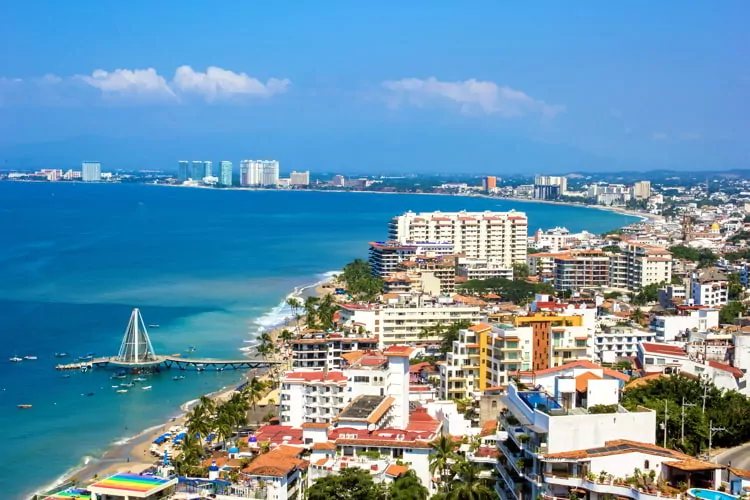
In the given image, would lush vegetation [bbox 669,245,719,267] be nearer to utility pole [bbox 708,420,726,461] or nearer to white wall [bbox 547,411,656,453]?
utility pole [bbox 708,420,726,461]

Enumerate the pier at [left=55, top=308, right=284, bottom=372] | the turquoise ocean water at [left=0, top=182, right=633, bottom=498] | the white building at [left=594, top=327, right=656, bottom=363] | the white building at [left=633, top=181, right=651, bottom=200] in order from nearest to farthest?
the turquoise ocean water at [left=0, top=182, right=633, bottom=498] → the white building at [left=594, top=327, right=656, bottom=363] → the pier at [left=55, top=308, right=284, bottom=372] → the white building at [left=633, top=181, right=651, bottom=200]

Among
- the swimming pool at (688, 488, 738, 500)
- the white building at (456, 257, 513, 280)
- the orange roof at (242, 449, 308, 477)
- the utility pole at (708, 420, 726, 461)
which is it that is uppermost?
the swimming pool at (688, 488, 738, 500)

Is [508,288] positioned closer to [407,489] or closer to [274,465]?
[407,489]

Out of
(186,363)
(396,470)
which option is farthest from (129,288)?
(396,470)

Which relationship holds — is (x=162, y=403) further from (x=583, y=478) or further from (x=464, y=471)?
(x=583, y=478)

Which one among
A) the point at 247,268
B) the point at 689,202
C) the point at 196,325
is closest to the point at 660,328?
the point at 196,325

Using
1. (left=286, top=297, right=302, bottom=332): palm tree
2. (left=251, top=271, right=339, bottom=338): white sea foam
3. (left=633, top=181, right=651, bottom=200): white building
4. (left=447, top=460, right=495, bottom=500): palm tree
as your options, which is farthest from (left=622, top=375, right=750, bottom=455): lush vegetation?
(left=633, top=181, right=651, bottom=200): white building

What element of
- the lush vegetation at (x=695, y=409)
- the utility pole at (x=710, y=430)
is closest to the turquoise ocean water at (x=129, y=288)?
the lush vegetation at (x=695, y=409)
